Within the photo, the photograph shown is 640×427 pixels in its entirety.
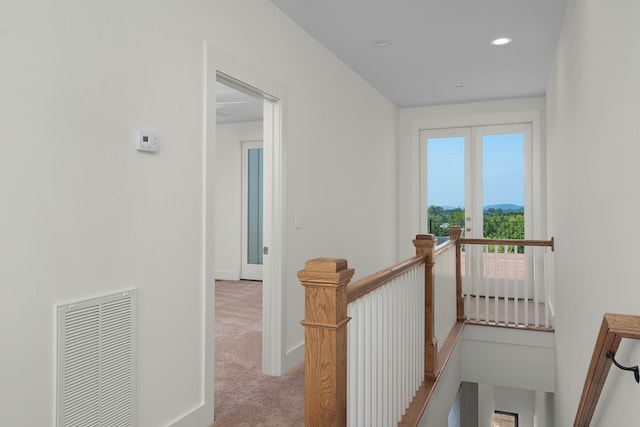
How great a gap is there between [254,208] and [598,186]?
5903 mm

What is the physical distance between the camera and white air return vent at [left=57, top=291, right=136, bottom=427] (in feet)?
5.58

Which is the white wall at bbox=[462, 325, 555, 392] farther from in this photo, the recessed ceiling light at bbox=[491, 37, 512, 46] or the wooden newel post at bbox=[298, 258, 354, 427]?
the wooden newel post at bbox=[298, 258, 354, 427]

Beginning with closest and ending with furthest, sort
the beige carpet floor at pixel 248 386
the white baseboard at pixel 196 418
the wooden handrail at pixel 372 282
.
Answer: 1. the wooden handrail at pixel 372 282
2. the white baseboard at pixel 196 418
3. the beige carpet floor at pixel 248 386

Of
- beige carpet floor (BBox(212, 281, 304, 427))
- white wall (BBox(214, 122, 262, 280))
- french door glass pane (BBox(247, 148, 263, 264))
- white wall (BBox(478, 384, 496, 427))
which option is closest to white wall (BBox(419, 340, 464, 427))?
beige carpet floor (BBox(212, 281, 304, 427))

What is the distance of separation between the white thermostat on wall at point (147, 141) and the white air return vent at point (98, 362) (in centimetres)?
→ 66

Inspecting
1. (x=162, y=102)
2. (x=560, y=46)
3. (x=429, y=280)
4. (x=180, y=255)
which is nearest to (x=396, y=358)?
(x=429, y=280)

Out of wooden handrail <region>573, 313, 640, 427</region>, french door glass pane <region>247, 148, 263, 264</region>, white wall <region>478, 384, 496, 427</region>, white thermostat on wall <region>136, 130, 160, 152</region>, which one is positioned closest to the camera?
wooden handrail <region>573, 313, 640, 427</region>

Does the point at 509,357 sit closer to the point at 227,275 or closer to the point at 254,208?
the point at 254,208

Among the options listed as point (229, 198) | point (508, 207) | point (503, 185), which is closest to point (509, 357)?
point (508, 207)

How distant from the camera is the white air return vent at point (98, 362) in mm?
1701

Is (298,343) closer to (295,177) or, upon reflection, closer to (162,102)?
(295,177)

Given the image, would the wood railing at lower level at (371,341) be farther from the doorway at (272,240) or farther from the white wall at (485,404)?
the white wall at (485,404)

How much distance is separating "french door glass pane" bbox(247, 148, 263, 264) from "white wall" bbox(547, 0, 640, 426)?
190 inches

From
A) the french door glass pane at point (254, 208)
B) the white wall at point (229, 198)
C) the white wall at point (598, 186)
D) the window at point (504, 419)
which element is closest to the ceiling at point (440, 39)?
the white wall at point (598, 186)
